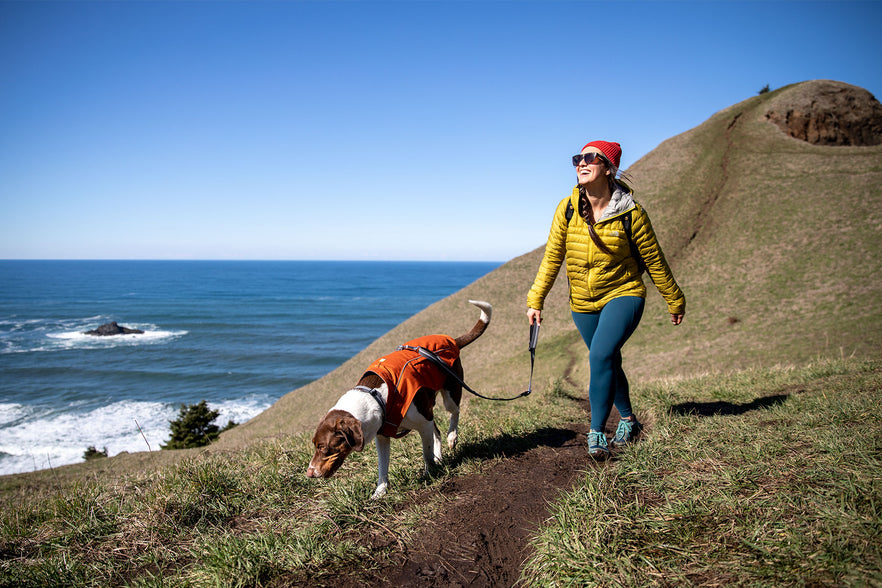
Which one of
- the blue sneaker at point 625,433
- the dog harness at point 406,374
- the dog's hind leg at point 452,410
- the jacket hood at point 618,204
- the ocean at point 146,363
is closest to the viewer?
the dog harness at point 406,374

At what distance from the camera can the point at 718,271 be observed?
58.8 feet

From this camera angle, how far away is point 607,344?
4.05 m

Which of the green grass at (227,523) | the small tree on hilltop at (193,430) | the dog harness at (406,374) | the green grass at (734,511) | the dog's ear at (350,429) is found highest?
the dog harness at (406,374)

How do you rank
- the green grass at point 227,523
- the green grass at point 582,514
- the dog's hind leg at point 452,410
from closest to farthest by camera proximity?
the green grass at point 582,514, the green grass at point 227,523, the dog's hind leg at point 452,410

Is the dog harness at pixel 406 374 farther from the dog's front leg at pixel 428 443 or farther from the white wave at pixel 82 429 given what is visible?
the white wave at pixel 82 429

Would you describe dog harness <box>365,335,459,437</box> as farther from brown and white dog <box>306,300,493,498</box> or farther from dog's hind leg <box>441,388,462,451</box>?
A: dog's hind leg <box>441,388,462,451</box>

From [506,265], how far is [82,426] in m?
25.2

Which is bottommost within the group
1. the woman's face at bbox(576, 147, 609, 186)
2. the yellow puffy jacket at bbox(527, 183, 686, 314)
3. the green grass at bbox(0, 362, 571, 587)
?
the green grass at bbox(0, 362, 571, 587)

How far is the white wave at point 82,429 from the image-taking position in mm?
21500

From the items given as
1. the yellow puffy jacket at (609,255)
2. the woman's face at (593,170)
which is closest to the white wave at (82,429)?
the yellow puffy jacket at (609,255)

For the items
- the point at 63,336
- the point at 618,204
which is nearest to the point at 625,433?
the point at 618,204

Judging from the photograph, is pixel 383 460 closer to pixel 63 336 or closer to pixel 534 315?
pixel 534 315

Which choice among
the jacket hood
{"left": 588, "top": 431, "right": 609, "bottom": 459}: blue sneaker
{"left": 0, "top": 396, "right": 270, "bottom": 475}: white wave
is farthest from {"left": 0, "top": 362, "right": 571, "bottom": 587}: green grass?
{"left": 0, "top": 396, "right": 270, "bottom": 475}: white wave

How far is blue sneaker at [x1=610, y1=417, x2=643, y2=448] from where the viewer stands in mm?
4410
